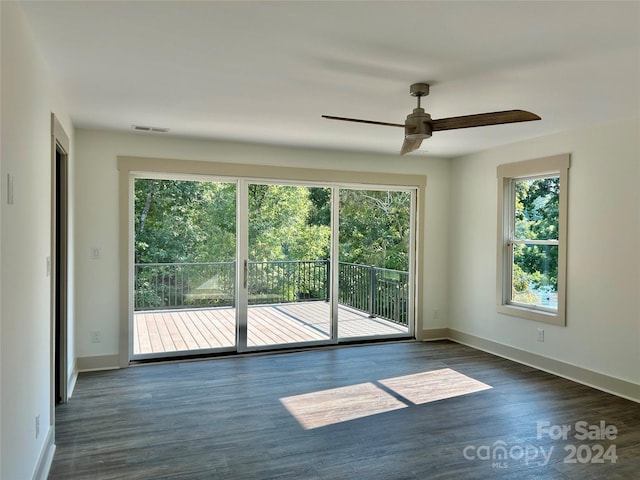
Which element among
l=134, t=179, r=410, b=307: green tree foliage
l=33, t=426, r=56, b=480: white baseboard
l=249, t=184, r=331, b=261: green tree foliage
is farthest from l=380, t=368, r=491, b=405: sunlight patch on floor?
l=33, t=426, r=56, b=480: white baseboard

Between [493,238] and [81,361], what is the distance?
4.57m

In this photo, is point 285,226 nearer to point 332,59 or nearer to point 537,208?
point 537,208

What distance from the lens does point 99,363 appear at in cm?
468

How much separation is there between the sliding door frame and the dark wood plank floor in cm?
77

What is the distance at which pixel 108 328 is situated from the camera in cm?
473

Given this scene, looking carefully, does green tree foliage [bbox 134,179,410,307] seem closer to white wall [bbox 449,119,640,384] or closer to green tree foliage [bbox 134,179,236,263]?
green tree foliage [bbox 134,179,236,263]

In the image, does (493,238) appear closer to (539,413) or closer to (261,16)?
(539,413)

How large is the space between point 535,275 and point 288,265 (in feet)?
8.89

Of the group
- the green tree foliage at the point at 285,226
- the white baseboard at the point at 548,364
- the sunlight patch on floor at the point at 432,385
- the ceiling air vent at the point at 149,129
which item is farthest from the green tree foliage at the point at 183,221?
the white baseboard at the point at 548,364

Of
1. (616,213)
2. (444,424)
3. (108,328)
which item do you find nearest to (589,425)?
(444,424)

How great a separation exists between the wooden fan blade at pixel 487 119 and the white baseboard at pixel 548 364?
2594 millimetres

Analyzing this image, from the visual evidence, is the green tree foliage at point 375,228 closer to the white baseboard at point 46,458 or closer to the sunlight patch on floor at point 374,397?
the sunlight patch on floor at point 374,397

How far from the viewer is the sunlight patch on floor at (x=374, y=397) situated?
3.52 metres

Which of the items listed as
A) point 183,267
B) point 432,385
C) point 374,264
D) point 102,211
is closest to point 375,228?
point 374,264
